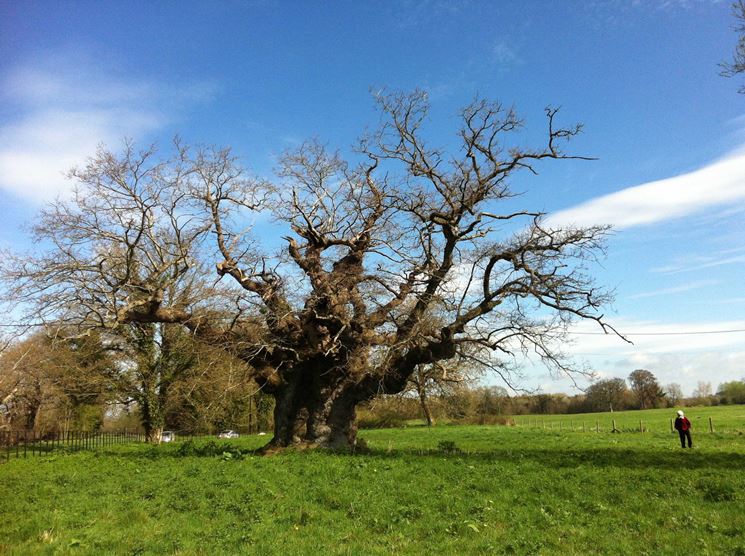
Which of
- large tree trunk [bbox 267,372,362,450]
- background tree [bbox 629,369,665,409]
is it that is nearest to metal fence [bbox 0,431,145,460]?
large tree trunk [bbox 267,372,362,450]

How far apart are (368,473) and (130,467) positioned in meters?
8.36

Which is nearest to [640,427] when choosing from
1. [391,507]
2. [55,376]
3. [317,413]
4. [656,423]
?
[656,423]

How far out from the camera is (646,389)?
267 ft

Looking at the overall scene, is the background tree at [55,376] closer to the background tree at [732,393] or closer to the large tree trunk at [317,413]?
the large tree trunk at [317,413]

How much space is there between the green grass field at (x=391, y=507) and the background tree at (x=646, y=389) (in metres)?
73.8

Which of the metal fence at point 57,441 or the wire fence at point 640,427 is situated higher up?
the metal fence at point 57,441

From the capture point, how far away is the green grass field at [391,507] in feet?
26.7

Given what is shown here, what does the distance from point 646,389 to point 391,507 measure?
83.6m

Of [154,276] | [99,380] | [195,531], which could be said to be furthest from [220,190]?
[99,380]

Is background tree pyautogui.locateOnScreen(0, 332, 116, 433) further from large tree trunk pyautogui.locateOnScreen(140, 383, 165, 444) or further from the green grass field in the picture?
the green grass field

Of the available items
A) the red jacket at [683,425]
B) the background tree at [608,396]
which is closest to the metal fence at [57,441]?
the red jacket at [683,425]

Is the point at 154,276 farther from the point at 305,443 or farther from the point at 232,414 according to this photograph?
the point at 232,414

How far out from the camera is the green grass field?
8148 mm

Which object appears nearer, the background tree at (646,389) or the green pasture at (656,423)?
the green pasture at (656,423)
